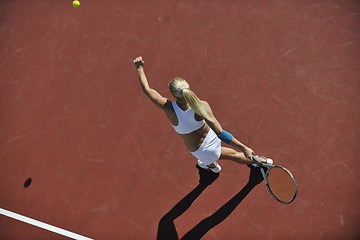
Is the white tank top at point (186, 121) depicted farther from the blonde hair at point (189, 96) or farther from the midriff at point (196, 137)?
the blonde hair at point (189, 96)

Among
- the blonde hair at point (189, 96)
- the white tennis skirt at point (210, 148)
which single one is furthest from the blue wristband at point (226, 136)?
the white tennis skirt at point (210, 148)

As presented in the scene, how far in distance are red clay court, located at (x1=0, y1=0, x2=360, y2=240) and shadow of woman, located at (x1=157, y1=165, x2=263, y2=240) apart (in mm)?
81

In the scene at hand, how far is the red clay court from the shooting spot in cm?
412

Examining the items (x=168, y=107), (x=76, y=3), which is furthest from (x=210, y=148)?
(x=76, y=3)

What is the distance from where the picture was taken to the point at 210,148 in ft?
11.4

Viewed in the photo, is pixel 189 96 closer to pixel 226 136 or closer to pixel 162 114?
pixel 226 136

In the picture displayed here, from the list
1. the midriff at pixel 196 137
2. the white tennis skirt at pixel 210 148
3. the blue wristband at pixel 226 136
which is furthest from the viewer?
the white tennis skirt at pixel 210 148

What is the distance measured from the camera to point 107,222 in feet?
13.6

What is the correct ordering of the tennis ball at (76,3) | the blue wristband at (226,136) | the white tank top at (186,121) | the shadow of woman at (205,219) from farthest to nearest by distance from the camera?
the tennis ball at (76,3) < the shadow of woman at (205,219) < the white tank top at (186,121) < the blue wristband at (226,136)

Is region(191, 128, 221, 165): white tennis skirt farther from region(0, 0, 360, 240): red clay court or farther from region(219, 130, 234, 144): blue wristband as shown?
region(0, 0, 360, 240): red clay court

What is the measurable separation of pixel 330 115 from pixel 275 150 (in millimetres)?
1128

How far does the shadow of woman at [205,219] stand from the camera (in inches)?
159

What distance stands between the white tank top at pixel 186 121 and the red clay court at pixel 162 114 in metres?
1.29

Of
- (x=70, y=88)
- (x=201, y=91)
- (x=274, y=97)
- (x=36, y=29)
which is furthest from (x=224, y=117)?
(x=36, y=29)
